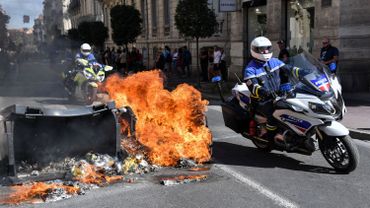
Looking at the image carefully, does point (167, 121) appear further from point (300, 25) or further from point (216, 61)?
point (216, 61)

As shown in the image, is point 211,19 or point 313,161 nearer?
point 313,161

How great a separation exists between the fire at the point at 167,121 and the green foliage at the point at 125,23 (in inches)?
890

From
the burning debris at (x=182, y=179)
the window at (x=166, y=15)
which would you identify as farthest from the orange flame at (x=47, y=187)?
the window at (x=166, y=15)

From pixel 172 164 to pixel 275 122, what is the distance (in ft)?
4.83

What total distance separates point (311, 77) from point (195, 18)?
1327cm

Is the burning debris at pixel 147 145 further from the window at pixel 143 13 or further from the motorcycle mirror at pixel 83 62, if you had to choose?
the window at pixel 143 13

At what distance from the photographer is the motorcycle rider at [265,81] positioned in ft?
21.1

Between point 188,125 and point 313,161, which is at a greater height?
point 188,125

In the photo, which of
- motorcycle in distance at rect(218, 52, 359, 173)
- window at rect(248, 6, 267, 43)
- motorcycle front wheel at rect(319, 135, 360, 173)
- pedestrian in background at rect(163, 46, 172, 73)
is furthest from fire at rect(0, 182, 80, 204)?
pedestrian in background at rect(163, 46, 172, 73)

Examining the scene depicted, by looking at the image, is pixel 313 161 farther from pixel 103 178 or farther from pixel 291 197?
pixel 103 178

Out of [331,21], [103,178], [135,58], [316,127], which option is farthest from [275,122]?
[135,58]

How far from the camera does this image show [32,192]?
5.20 meters

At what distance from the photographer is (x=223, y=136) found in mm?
8844

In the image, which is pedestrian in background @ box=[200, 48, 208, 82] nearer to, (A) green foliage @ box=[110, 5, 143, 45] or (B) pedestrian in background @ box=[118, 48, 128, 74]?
(B) pedestrian in background @ box=[118, 48, 128, 74]
